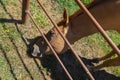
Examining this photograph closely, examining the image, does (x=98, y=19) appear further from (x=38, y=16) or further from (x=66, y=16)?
(x=38, y=16)

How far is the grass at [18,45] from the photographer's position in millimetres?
3586

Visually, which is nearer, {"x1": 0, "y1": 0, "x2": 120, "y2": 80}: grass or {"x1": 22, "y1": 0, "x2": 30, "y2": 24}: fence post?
{"x1": 0, "y1": 0, "x2": 120, "y2": 80}: grass

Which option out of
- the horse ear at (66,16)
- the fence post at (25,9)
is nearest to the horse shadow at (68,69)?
the fence post at (25,9)

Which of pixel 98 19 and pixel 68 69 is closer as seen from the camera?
pixel 98 19

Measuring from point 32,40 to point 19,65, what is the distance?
0.43 m

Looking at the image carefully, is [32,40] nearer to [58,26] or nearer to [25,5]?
[25,5]

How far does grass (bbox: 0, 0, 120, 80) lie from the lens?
3586mm

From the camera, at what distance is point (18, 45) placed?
12.6 feet

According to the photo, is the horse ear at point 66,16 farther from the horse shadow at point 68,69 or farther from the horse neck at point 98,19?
the horse shadow at point 68,69

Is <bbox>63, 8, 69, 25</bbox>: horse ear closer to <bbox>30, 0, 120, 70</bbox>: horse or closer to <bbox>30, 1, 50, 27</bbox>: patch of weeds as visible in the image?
<bbox>30, 0, 120, 70</bbox>: horse

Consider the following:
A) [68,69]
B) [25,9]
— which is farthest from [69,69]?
[25,9]

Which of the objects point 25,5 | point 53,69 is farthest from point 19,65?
point 25,5

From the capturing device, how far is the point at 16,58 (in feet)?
12.1

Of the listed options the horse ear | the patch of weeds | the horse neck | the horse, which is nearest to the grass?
the patch of weeds
